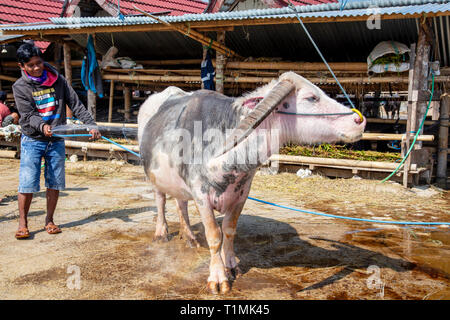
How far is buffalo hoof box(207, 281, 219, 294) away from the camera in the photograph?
8.90ft

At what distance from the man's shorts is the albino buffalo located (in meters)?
1.31

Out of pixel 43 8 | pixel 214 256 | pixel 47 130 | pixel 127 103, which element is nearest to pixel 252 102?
pixel 214 256

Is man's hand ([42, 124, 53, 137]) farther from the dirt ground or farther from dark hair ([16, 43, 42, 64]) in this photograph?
the dirt ground

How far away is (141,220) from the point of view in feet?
14.9

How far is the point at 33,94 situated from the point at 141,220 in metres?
1.84

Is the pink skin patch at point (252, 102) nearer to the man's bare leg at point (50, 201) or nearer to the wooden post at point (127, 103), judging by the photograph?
the man's bare leg at point (50, 201)

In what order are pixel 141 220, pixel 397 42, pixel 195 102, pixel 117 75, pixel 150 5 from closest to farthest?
pixel 195 102 → pixel 141 220 → pixel 397 42 → pixel 117 75 → pixel 150 5

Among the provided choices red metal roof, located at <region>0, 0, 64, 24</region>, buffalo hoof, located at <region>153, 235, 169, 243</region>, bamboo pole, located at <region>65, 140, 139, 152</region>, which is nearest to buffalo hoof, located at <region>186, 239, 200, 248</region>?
buffalo hoof, located at <region>153, 235, 169, 243</region>

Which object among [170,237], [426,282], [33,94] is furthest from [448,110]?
[33,94]

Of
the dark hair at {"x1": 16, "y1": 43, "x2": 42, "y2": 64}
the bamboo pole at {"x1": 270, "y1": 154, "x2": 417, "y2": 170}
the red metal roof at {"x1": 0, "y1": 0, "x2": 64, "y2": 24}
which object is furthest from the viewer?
the red metal roof at {"x1": 0, "y1": 0, "x2": 64, "y2": 24}

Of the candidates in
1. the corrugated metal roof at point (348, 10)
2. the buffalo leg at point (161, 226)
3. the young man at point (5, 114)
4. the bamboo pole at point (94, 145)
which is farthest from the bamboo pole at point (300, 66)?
the buffalo leg at point (161, 226)

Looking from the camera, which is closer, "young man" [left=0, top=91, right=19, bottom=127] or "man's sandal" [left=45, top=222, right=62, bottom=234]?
"man's sandal" [left=45, top=222, right=62, bottom=234]

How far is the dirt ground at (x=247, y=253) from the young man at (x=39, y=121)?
0.48 metres

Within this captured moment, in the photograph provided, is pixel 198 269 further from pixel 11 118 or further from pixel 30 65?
pixel 11 118
